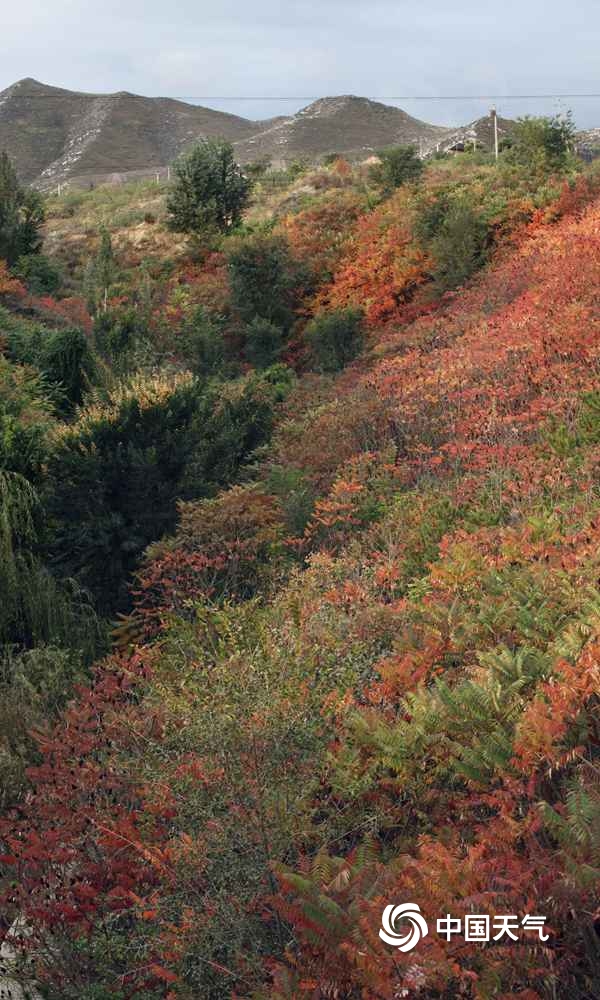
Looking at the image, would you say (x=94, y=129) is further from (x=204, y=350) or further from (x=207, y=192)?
(x=204, y=350)

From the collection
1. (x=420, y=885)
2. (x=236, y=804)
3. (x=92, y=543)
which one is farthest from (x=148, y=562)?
(x=420, y=885)

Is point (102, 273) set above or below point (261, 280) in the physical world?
above

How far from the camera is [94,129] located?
89.2 m

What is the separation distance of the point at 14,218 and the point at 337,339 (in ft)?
36.6

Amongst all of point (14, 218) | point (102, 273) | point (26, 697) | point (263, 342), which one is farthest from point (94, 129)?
point (26, 697)

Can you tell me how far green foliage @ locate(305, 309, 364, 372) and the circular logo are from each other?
20.0 m

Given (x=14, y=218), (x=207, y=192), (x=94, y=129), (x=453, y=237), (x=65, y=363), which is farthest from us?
(x=94, y=129)

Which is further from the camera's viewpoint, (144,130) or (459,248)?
(144,130)

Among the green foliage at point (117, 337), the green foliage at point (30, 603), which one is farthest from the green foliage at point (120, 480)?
the green foliage at point (117, 337)

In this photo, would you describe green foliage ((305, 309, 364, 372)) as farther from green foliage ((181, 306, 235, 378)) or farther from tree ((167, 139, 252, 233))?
tree ((167, 139, 252, 233))

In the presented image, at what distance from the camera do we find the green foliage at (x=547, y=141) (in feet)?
86.4

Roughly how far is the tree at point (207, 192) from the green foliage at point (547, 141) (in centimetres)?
1045

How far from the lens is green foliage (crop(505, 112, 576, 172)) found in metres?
26.3

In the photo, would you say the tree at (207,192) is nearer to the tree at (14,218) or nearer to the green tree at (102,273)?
the green tree at (102,273)
